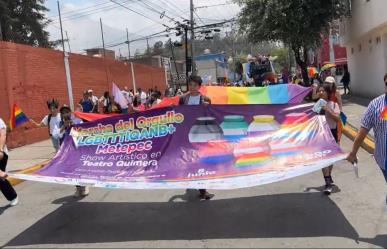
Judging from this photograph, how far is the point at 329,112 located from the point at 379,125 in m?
2.30

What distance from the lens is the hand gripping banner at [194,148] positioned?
6688 mm

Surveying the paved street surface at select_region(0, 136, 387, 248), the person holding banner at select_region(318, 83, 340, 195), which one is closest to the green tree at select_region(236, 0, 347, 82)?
the paved street surface at select_region(0, 136, 387, 248)

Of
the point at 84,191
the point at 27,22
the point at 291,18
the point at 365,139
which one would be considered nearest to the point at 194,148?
the point at 84,191

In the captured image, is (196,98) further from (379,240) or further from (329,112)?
(379,240)

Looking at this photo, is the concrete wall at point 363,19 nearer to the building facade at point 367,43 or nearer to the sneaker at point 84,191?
the building facade at point 367,43

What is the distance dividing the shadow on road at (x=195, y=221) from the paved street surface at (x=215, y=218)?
1 cm

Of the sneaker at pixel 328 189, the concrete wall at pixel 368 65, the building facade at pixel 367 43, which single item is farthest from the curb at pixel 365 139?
the concrete wall at pixel 368 65

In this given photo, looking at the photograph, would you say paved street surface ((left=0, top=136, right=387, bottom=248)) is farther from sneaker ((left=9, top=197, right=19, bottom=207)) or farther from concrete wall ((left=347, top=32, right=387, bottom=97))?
concrete wall ((left=347, top=32, right=387, bottom=97))

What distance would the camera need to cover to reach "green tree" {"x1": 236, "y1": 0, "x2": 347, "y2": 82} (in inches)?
992

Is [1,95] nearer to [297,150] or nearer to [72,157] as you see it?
[72,157]

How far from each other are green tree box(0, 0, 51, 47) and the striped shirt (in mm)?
43798

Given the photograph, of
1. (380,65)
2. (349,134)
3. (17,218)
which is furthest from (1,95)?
(380,65)

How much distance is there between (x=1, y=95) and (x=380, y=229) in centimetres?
1308

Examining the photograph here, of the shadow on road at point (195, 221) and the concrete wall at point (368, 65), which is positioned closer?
the shadow on road at point (195, 221)
